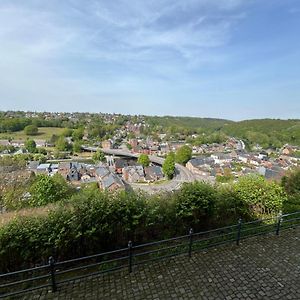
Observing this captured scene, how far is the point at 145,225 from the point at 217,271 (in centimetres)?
207

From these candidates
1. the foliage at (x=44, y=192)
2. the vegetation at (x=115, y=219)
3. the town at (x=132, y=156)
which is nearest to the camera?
the vegetation at (x=115, y=219)

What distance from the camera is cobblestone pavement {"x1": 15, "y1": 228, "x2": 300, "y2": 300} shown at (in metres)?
4.33

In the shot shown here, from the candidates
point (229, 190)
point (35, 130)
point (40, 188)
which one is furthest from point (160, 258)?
point (35, 130)

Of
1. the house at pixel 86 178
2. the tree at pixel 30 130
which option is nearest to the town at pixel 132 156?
the house at pixel 86 178

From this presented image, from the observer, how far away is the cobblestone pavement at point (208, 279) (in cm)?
433

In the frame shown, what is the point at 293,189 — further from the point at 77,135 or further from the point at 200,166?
the point at 77,135

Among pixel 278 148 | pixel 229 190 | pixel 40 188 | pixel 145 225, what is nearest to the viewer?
pixel 145 225

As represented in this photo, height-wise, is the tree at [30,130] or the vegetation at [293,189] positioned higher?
the vegetation at [293,189]

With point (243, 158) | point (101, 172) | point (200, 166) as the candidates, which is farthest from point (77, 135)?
point (243, 158)

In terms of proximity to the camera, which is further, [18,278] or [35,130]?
[35,130]

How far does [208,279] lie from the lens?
187 inches

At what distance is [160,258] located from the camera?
5.40m

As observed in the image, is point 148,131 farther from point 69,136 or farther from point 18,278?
point 18,278

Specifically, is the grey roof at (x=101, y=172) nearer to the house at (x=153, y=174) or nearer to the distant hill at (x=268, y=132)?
the house at (x=153, y=174)
